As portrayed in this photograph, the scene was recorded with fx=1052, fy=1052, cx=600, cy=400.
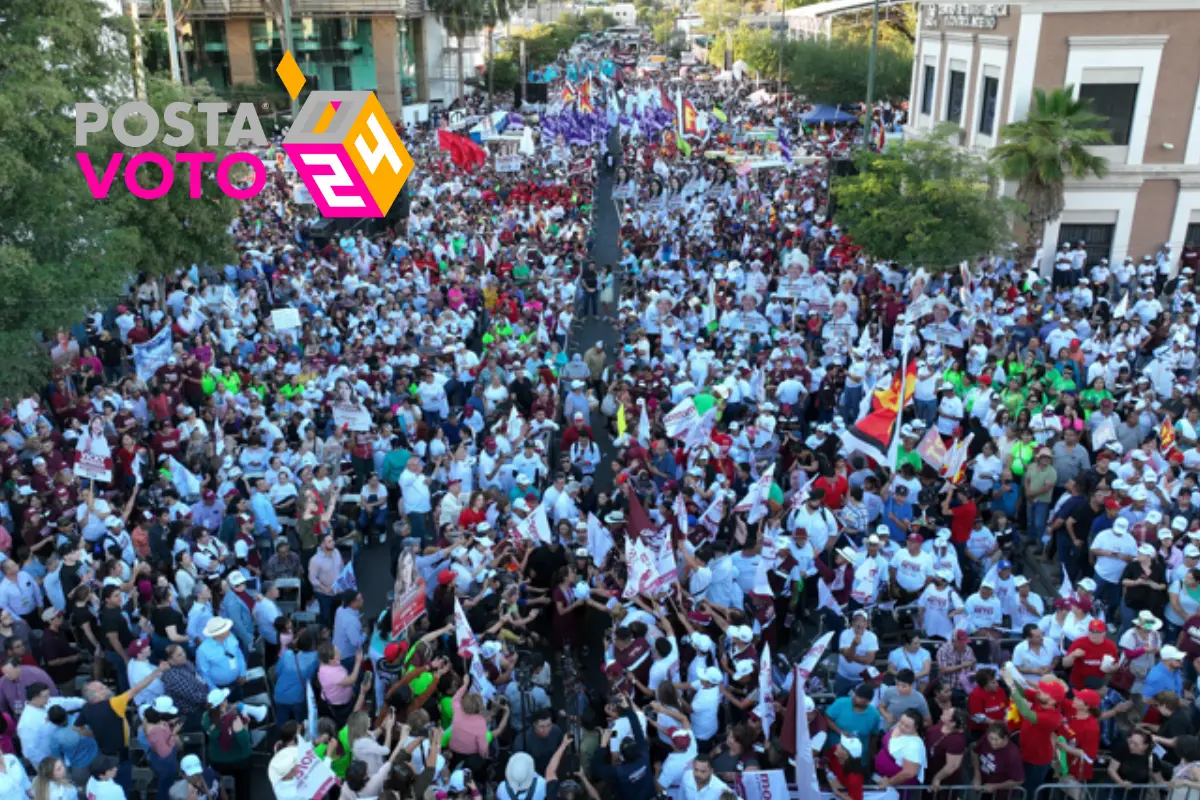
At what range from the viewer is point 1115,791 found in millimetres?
7906

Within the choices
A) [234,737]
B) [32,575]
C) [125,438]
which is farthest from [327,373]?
[234,737]

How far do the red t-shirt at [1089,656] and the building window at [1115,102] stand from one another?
19.9 m

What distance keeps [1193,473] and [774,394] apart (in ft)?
17.9

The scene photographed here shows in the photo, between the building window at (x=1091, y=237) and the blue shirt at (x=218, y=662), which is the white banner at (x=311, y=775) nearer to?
the blue shirt at (x=218, y=662)

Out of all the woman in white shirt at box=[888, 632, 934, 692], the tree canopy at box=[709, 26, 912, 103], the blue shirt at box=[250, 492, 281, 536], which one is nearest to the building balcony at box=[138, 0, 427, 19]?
the tree canopy at box=[709, 26, 912, 103]

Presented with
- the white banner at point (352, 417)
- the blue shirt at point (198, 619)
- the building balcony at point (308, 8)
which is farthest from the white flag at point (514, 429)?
the building balcony at point (308, 8)

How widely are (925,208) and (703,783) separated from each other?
1637cm

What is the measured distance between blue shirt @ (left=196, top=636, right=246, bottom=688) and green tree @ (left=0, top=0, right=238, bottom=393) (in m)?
7.30

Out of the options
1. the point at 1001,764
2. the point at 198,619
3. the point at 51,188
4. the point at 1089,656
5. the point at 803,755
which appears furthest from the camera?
the point at 51,188

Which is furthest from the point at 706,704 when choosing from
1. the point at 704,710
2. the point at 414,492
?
the point at 414,492

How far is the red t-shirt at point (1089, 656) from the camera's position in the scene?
8.52 m

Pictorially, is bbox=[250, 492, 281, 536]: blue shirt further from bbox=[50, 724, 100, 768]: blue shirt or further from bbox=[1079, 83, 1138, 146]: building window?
bbox=[1079, 83, 1138, 146]: building window

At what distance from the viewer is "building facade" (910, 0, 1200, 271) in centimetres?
2430

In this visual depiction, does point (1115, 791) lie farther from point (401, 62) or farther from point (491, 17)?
point (491, 17)
